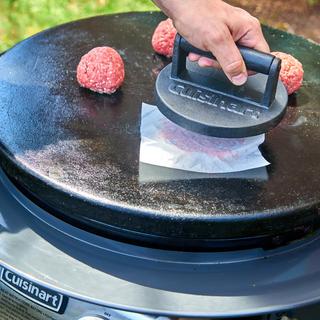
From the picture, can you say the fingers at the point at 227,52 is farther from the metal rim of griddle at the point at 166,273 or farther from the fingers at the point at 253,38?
the metal rim of griddle at the point at 166,273

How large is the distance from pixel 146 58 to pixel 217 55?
1.16 feet

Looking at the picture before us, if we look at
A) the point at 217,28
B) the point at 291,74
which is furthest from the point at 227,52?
the point at 291,74

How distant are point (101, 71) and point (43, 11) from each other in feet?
6.52

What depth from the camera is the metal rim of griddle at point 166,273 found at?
103cm

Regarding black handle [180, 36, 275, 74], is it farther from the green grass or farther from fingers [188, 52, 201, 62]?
the green grass

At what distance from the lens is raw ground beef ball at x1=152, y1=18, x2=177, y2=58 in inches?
54.6

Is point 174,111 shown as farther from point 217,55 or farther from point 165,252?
point 165,252

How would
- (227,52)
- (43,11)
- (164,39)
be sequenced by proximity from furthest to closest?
(43,11), (164,39), (227,52)

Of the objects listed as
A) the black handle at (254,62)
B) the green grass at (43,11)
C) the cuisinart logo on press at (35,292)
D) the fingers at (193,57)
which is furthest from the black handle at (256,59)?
the green grass at (43,11)

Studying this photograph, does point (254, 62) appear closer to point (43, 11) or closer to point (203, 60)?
point (203, 60)

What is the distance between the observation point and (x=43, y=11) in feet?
10.1

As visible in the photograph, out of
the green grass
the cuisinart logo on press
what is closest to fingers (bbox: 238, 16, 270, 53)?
the cuisinart logo on press

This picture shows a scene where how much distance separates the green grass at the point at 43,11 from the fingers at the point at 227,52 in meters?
2.04

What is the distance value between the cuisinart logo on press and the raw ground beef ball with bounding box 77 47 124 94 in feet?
1.35
